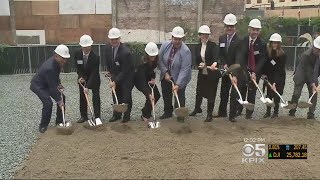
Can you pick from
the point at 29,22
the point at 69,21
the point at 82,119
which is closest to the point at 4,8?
the point at 29,22

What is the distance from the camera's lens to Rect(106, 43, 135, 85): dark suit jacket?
6402mm

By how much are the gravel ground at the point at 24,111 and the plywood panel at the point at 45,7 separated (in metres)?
3.69

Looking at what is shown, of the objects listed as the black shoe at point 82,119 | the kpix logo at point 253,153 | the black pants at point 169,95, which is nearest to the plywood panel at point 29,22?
the black shoe at point 82,119

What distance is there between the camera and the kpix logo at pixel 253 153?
16.3 feet

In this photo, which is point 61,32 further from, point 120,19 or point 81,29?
point 120,19

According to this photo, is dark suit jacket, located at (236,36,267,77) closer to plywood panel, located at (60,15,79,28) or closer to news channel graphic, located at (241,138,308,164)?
news channel graphic, located at (241,138,308,164)

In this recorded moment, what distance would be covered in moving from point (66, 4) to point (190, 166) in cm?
1147

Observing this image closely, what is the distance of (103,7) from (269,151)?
11091 millimetres

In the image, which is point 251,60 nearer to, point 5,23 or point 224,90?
point 224,90

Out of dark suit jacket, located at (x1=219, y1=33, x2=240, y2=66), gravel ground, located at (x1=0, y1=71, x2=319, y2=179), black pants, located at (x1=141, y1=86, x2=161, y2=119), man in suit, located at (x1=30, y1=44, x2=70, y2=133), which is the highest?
dark suit jacket, located at (x1=219, y1=33, x2=240, y2=66)

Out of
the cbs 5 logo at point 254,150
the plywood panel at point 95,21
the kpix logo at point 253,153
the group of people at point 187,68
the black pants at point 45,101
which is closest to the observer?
the kpix logo at point 253,153

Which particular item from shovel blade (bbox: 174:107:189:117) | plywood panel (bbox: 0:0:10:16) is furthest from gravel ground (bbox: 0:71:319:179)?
plywood panel (bbox: 0:0:10:16)

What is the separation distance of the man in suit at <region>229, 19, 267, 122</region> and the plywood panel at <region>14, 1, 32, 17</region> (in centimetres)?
1052

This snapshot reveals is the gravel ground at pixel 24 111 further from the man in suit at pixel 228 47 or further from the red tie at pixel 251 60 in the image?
the red tie at pixel 251 60
